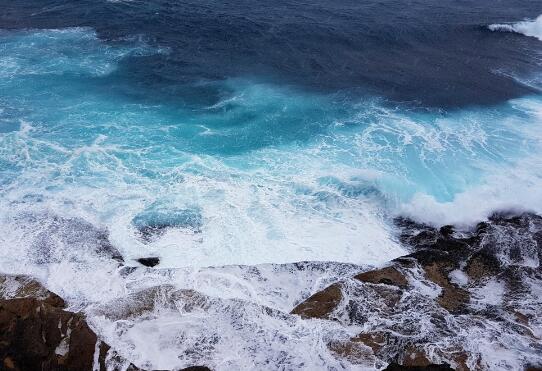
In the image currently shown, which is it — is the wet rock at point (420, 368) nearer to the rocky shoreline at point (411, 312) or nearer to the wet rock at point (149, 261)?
the rocky shoreline at point (411, 312)

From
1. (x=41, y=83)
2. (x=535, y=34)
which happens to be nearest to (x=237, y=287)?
(x=41, y=83)

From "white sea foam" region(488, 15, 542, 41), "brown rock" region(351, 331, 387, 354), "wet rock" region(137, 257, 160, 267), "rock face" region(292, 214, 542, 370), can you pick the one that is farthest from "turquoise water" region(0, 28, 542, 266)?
"white sea foam" region(488, 15, 542, 41)

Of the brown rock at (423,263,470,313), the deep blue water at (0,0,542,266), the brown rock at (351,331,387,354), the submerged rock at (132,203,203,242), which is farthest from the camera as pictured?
the deep blue water at (0,0,542,266)

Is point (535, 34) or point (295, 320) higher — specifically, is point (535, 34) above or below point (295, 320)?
above

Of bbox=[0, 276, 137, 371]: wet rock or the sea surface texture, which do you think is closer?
bbox=[0, 276, 137, 371]: wet rock

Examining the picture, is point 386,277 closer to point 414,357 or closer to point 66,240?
point 414,357

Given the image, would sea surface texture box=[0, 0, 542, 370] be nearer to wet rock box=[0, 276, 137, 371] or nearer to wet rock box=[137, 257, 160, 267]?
wet rock box=[137, 257, 160, 267]

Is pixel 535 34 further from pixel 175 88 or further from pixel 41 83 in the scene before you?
pixel 41 83

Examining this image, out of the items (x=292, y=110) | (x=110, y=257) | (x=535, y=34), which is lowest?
(x=110, y=257)
